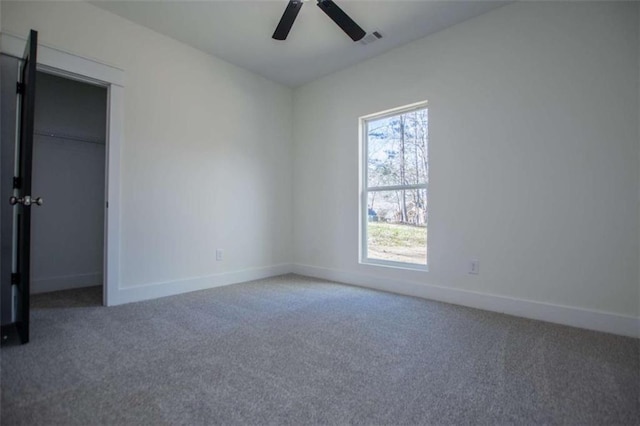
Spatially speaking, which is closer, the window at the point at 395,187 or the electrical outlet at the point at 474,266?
the electrical outlet at the point at 474,266

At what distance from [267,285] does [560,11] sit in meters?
3.67

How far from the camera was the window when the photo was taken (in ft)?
10.9

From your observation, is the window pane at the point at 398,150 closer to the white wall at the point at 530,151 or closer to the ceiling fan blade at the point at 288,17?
the white wall at the point at 530,151

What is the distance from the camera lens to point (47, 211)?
136 inches

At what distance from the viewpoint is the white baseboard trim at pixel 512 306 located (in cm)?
222

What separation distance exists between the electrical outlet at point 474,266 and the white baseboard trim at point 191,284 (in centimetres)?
239

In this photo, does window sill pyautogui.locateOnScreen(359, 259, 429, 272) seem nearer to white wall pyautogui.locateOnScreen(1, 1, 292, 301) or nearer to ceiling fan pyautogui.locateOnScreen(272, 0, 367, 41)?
white wall pyautogui.locateOnScreen(1, 1, 292, 301)

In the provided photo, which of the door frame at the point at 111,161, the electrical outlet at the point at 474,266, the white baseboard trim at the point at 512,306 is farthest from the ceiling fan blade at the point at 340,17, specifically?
the white baseboard trim at the point at 512,306

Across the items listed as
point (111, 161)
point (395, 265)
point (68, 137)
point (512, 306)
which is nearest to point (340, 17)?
point (111, 161)

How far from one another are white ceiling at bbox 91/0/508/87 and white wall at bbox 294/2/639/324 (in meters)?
0.24

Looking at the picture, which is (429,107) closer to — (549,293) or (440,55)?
(440,55)

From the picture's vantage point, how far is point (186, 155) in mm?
3342

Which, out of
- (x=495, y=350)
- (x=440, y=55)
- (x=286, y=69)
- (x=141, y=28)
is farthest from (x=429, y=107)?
(x=141, y=28)

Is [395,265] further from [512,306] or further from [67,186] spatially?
[67,186]
